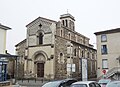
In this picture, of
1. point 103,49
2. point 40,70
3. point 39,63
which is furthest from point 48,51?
point 103,49

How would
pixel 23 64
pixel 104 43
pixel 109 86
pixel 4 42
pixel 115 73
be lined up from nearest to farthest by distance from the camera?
pixel 109 86, pixel 4 42, pixel 115 73, pixel 104 43, pixel 23 64

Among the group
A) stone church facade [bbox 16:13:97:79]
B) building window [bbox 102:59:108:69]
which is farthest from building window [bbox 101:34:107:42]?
stone church facade [bbox 16:13:97:79]

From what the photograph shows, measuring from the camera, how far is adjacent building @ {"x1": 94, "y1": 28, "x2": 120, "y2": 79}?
37.0 metres

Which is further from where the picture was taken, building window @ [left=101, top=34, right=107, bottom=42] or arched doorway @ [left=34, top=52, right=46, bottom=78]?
arched doorway @ [left=34, top=52, right=46, bottom=78]

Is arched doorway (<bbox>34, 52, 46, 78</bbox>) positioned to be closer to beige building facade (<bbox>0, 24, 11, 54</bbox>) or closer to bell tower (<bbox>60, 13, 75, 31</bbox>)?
bell tower (<bbox>60, 13, 75, 31</bbox>)

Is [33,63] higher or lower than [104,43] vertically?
lower

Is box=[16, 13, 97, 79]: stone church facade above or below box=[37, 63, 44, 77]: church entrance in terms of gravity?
above

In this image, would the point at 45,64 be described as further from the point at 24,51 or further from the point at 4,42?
the point at 4,42

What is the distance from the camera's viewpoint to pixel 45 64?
135ft

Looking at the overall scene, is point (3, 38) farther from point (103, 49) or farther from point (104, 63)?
point (104, 63)

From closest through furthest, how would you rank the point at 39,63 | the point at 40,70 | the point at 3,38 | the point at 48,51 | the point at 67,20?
1. the point at 3,38
2. the point at 48,51
3. the point at 40,70
4. the point at 39,63
5. the point at 67,20

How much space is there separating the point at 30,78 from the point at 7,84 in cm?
1756

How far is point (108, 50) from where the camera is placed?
37906 millimetres

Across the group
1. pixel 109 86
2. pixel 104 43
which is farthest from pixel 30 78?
pixel 109 86
